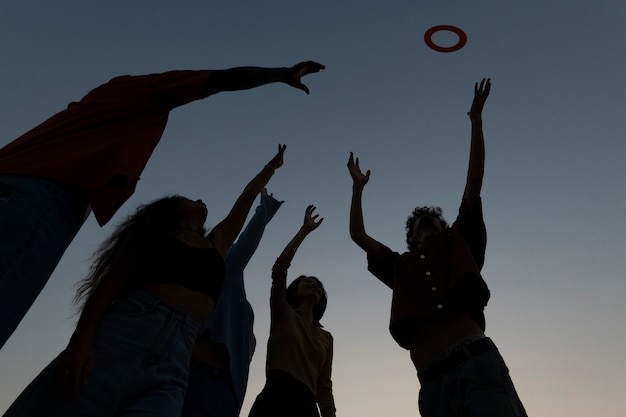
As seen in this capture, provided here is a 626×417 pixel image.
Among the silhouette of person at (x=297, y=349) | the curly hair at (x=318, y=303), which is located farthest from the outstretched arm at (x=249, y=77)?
the curly hair at (x=318, y=303)

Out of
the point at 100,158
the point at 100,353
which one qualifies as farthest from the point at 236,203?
the point at 100,353

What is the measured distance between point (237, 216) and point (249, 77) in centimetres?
102

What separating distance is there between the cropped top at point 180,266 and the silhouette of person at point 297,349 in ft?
5.88

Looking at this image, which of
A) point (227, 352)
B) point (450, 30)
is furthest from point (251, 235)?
point (450, 30)

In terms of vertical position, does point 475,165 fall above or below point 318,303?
above

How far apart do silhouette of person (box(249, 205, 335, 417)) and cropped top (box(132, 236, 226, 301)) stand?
5.88 ft

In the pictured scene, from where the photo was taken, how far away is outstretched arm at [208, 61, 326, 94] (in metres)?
2.58

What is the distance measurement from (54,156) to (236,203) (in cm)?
140

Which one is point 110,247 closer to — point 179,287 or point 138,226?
point 138,226

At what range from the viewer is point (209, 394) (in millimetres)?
3330

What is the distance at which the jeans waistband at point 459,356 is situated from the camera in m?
2.87

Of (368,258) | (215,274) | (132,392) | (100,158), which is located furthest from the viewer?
(368,258)

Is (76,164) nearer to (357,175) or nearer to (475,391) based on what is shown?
(475,391)

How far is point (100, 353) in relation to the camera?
2113mm
